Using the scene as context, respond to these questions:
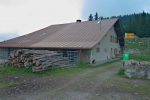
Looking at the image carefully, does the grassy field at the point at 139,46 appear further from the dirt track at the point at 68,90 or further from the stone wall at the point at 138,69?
the dirt track at the point at 68,90

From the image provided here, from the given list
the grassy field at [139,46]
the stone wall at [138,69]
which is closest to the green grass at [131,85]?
the stone wall at [138,69]

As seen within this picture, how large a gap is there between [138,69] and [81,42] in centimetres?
1159

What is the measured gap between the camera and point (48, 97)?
1304 centimetres

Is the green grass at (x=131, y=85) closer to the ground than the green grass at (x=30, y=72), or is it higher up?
closer to the ground

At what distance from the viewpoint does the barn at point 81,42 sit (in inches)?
1146

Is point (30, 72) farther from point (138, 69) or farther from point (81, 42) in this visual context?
point (81, 42)

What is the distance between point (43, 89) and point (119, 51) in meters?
27.6

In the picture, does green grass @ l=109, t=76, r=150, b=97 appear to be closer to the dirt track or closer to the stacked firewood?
the dirt track

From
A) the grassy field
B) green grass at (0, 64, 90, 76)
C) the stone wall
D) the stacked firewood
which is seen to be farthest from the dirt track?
the grassy field

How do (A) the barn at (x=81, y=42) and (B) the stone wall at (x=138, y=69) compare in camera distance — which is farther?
(A) the barn at (x=81, y=42)

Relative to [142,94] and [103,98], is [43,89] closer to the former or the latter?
[103,98]

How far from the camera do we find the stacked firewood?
2170cm

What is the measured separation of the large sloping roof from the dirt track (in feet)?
34.8

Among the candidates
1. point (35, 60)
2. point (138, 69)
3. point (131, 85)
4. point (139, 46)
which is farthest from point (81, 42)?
point (131, 85)
